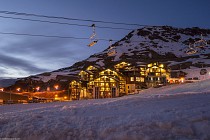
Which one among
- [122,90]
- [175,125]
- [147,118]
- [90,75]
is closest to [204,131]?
[175,125]

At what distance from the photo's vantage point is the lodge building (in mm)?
68688

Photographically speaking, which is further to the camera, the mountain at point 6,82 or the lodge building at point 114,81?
the mountain at point 6,82

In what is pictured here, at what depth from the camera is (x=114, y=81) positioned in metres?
69.2

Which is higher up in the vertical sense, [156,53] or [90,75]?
[156,53]

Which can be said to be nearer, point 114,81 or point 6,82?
point 114,81

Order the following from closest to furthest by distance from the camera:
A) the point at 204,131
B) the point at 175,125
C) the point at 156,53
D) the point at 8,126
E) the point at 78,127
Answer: the point at 204,131 < the point at 175,125 < the point at 78,127 < the point at 8,126 < the point at 156,53

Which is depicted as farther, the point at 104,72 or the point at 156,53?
the point at 156,53

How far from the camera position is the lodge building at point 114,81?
68688 mm

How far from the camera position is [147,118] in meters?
9.59

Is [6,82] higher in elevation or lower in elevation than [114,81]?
higher

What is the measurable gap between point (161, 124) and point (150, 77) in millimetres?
72970

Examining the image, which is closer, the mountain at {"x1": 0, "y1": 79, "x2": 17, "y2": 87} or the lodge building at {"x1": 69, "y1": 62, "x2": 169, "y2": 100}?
the lodge building at {"x1": 69, "y1": 62, "x2": 169, "y2": 100}

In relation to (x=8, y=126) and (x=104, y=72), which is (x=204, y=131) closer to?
(x=8, y=126)

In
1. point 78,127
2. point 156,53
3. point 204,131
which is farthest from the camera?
point 156,53
